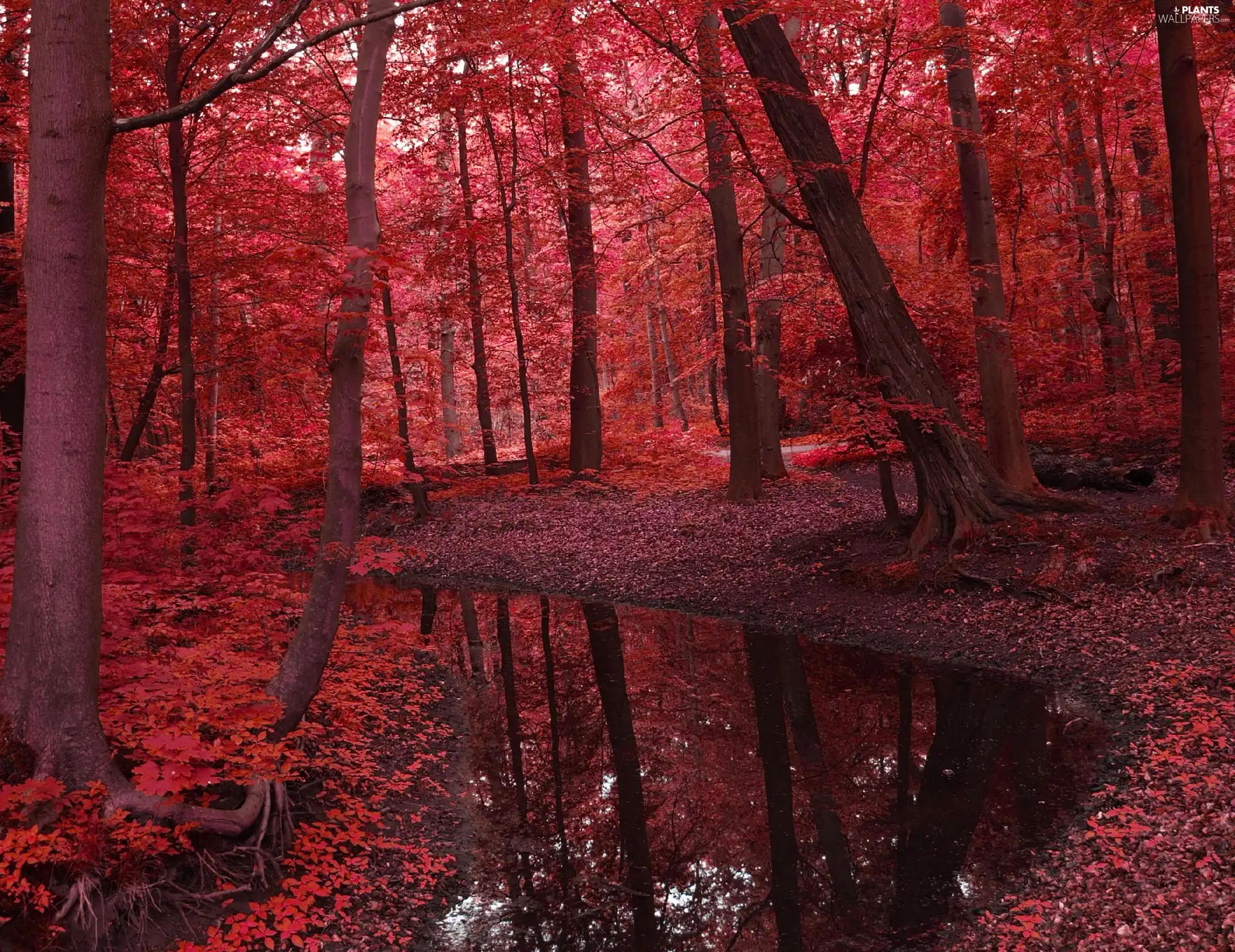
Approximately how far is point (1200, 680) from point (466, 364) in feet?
55.3

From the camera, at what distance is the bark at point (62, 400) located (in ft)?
13.4

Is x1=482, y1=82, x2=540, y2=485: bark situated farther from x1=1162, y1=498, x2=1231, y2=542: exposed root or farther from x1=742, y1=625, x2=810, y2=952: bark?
x1=1162, y1=498, x2=1231, y2=542: exposed root

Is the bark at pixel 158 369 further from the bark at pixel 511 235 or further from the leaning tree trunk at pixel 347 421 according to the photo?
the bark at pixel 511 235

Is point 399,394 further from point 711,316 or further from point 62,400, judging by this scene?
point 62,400

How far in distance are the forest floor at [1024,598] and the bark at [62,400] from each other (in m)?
3.04

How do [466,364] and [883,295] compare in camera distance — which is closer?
[883,295]

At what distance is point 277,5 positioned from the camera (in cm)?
854

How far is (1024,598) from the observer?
8594 millimetres

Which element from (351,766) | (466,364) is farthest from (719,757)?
(466,364)

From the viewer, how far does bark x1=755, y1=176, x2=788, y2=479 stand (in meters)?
15.6

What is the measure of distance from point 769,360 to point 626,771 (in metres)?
10.3

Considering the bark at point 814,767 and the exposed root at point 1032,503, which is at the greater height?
the exposed root at point 1032,503

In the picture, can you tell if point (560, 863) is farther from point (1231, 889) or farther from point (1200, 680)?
point (1200, 680)

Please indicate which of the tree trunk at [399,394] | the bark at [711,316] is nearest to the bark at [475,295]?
the tree trunk at [399,394]
